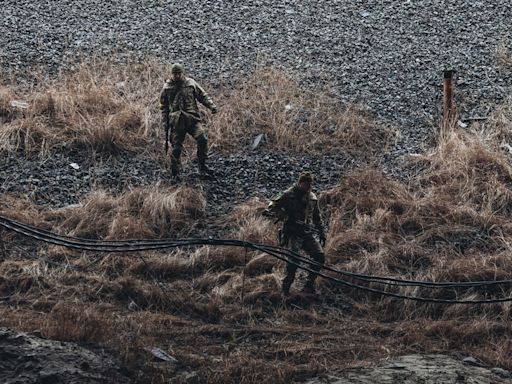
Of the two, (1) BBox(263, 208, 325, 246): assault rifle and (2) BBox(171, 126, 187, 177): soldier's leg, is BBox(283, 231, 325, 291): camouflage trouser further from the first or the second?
(2) BBox(171, 126, 187, 177): soldier's leg

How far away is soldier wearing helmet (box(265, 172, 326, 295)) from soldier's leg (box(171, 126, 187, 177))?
8.30 feet

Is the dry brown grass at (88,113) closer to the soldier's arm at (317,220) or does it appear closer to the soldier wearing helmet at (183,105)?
the soldier wearing helmet at (183,105)

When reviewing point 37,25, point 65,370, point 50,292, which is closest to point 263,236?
point 50,292

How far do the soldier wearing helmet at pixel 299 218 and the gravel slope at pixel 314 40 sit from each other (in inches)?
166

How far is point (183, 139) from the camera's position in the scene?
1356 cm

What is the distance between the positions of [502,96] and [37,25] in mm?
7638

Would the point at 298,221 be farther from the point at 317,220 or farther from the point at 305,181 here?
the point at 305,181

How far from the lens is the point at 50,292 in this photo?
1159cm

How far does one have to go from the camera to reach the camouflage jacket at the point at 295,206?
11.1 m

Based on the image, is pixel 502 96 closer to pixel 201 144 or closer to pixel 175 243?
pixel 201 144

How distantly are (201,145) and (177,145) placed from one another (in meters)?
0.29

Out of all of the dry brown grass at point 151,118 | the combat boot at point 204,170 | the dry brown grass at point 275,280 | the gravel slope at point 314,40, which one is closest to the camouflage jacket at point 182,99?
the combat boot at point 204,170

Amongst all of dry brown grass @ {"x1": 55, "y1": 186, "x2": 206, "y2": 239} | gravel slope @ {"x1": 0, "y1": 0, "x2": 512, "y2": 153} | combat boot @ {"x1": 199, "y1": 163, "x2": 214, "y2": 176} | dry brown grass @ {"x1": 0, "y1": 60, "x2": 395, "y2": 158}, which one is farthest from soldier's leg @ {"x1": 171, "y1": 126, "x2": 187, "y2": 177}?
gravel slope @ {"x1": 0, "y1": 0, "x2": 512, "y2": 153}

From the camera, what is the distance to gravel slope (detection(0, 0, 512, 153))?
53.7 feet
